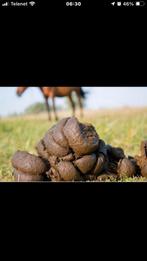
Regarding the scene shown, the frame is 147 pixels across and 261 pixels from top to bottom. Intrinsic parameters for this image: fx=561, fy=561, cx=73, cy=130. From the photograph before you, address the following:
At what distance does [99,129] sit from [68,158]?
95 cm

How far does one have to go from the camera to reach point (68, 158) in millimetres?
4457

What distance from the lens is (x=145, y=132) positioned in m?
5.20

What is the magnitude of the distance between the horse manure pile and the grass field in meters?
0.54

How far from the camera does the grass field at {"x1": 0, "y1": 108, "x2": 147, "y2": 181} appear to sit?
5207 millimetres

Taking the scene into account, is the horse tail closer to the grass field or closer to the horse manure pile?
the grass field

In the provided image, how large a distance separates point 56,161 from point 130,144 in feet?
3.48

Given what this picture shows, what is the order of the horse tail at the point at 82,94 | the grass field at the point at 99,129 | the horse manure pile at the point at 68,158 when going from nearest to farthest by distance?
the horse manure pile at the point at 68,158, the horse tail at the point at 82,94, the grass field at the point at 99,129

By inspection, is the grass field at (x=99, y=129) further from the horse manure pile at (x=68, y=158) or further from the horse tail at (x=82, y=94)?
the horse manure pile at (x=68, y=158)

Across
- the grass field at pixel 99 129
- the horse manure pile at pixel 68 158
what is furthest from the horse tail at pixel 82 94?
the horse manure pile at pixel 68 158

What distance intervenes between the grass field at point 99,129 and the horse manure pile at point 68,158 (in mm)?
544

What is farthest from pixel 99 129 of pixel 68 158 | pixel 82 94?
pixel 68 158

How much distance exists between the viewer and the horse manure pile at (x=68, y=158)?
173 inches

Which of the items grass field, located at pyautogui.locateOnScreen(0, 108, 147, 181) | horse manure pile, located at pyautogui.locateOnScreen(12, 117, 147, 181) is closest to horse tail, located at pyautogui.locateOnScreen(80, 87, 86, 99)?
grass field, located at pyautogui.locateOnScreen(0, 108, 147, 181)
